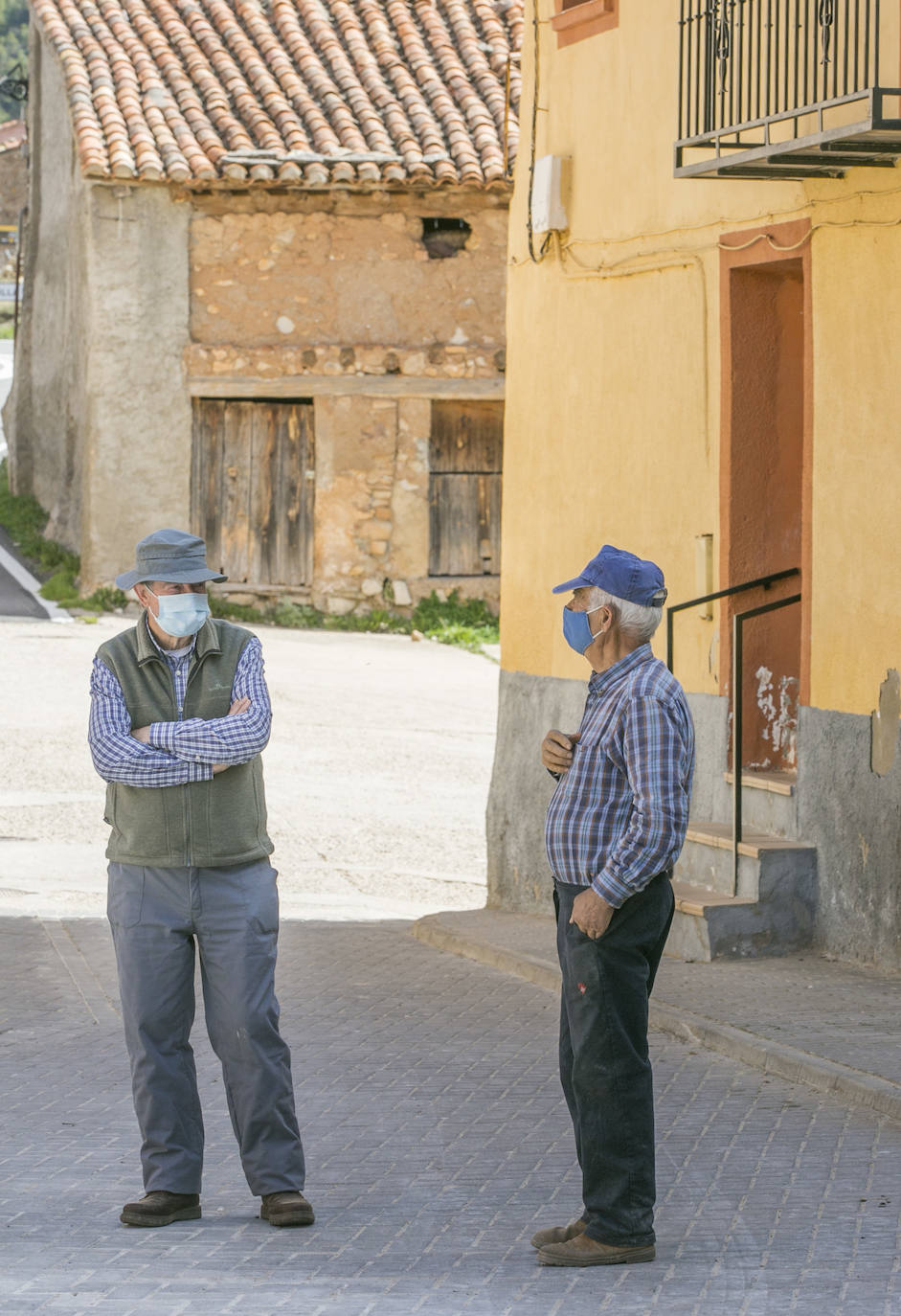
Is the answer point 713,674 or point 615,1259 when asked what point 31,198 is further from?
point 615,1259

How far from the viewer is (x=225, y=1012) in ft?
17.9

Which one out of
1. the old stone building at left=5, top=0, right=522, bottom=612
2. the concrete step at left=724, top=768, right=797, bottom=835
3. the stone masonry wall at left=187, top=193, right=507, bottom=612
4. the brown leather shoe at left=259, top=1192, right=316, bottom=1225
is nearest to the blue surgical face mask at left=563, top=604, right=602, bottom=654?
the brown leather shoe at left=259, top=1192, right=316, bottom=1225

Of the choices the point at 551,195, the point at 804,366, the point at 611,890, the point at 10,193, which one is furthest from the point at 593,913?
the point at 10,193

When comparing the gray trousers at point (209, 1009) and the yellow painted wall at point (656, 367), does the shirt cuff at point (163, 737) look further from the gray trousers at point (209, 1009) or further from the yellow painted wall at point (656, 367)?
the yellow painted wall at point (656, 367)

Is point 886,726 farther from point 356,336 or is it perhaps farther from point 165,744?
point 356,336

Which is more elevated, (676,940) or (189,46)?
(189,46)

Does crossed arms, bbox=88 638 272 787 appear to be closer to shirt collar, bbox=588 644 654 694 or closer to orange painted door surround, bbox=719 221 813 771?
shirt collar, bbox=588 644 654 694

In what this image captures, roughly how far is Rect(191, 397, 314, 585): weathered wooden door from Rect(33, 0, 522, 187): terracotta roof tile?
2.79 metres

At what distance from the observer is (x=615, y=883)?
487 cm

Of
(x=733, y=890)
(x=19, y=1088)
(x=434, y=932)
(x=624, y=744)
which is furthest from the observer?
(x=434, y=932)

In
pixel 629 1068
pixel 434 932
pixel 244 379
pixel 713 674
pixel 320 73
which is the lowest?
pixel 434 932

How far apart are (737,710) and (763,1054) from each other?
2.55 metres

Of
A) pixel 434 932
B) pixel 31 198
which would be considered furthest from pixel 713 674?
pixel 31 198

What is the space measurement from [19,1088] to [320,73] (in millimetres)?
19033
